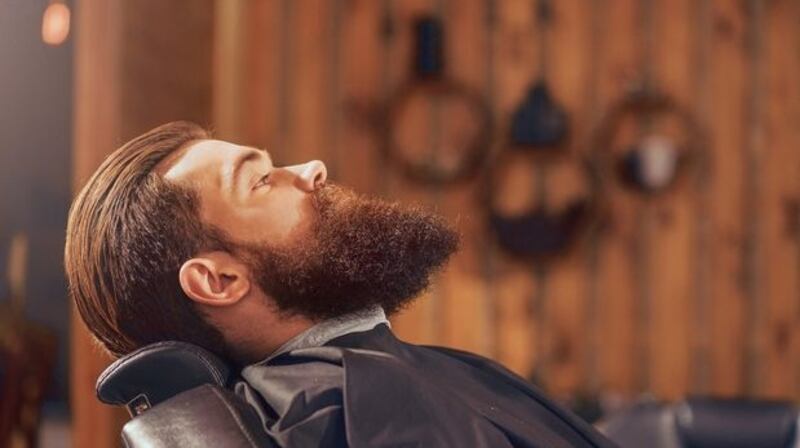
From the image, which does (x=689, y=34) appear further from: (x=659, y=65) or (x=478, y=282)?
(x=478, y=282)

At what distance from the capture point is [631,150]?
13.2 feet

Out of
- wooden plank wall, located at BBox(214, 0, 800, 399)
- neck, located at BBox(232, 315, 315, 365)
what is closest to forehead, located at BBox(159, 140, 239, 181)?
neck, located at BBox(232, 315, 315, 365)

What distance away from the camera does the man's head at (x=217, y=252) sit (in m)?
1.51

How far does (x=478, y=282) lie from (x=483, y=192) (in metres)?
0.32

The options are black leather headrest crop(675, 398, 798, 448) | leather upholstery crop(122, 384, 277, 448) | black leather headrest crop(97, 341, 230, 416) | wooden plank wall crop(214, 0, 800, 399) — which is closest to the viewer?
leather upholstery crop(122, 384, 277, 448)

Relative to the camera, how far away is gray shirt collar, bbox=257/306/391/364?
153 cm

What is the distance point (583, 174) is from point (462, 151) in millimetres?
428

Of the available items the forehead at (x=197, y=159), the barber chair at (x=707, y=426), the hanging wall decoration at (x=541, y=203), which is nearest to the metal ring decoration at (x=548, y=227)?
the hanging wall decoration at (x=541, y=203)

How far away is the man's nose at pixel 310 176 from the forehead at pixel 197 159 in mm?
83

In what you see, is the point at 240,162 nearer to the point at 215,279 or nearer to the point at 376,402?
the point at 215,279

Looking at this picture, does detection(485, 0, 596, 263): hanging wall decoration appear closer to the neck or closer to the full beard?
A: the full beard

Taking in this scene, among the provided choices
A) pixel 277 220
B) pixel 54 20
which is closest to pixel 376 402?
pixel 277 220

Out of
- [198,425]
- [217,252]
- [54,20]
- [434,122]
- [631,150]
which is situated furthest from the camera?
[434,122]

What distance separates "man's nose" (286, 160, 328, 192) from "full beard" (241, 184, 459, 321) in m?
0.01
